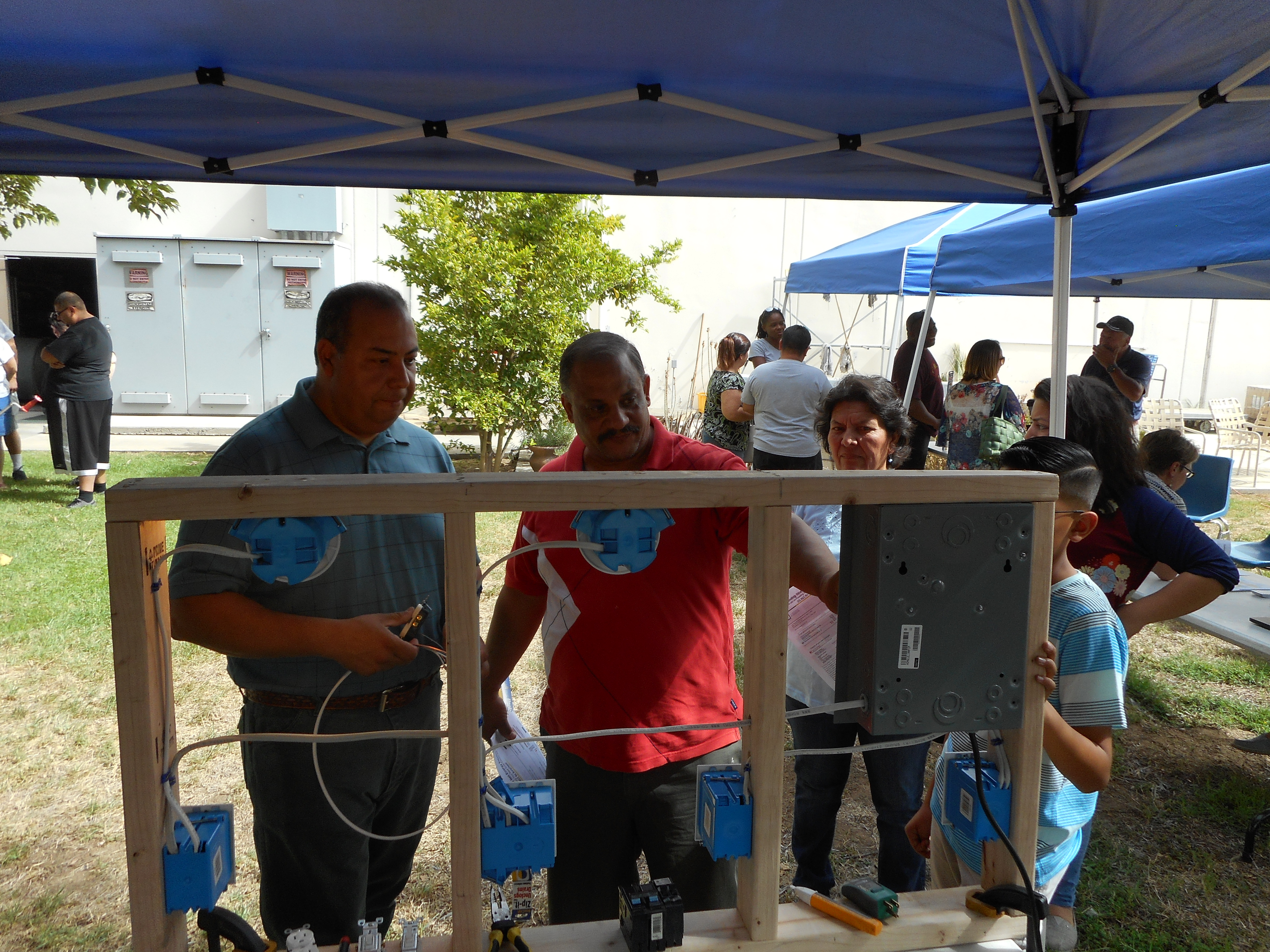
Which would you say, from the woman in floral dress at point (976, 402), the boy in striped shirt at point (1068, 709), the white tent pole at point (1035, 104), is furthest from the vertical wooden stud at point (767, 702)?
the woman in floral dress at point (976, 402)

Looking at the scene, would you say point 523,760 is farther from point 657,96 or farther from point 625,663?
point 657,96

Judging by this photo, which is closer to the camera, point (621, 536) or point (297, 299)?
point (621, 536)

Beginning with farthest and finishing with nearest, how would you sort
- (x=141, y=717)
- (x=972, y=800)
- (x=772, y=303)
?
(x=772, y=303)
(x=972, y=800)
(x=141, y=717)

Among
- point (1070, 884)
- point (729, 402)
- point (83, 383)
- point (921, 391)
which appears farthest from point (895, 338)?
point (1070, 884)

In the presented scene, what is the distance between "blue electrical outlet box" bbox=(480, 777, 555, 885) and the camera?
36.4 inches

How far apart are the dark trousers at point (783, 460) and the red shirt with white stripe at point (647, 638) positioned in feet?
12.6

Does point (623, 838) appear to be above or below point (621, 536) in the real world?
below

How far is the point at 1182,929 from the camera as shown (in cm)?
251

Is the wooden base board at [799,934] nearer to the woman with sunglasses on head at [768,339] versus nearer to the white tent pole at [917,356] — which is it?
the woman with sunglasses on head at [768,339]

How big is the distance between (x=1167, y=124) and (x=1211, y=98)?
0.48ft

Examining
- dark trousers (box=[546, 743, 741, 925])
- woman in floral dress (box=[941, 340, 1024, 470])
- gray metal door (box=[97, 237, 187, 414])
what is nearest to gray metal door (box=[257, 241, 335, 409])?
gray metal door (box=[97, 237, 187, 414])

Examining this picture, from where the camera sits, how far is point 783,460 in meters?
5.48

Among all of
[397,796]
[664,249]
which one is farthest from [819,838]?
[664,249]

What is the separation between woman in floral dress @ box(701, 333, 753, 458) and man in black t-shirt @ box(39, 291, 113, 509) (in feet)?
16.5
